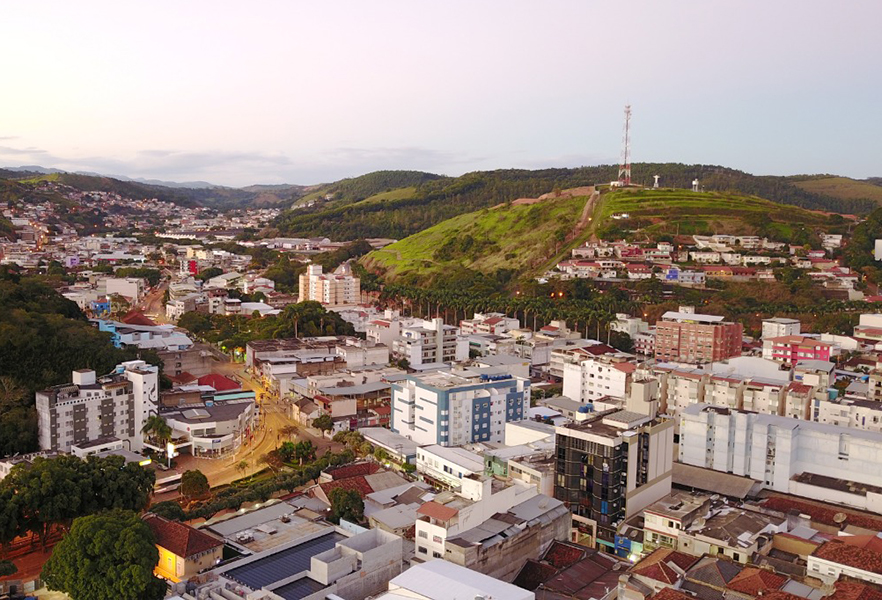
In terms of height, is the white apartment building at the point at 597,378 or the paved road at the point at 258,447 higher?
the white apartment building at the point at 597,378

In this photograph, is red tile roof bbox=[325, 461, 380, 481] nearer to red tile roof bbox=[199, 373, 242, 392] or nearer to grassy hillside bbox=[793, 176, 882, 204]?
red tile roof bbox=[199, 373, 242, 392]

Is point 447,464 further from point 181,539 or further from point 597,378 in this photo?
point 597,378

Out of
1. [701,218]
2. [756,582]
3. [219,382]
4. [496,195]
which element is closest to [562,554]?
[756,582]

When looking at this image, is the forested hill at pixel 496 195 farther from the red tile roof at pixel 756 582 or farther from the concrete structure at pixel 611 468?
the red tile roof at pixel 756 582

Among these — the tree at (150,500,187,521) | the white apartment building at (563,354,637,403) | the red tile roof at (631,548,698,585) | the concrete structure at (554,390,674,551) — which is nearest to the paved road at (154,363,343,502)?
the tree at (150,500,187,521)

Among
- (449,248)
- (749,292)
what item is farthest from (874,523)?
(449,248)

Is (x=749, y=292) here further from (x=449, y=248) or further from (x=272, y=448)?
(x=272, y=448)

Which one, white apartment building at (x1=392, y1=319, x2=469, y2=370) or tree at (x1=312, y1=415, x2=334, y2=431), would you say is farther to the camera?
white apartment building at (x1=392, y1=319, x2=469, y2=370)

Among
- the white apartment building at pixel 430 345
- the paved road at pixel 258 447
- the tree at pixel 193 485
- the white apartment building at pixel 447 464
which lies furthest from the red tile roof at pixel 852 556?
the white apartment building at pixel 430 345
